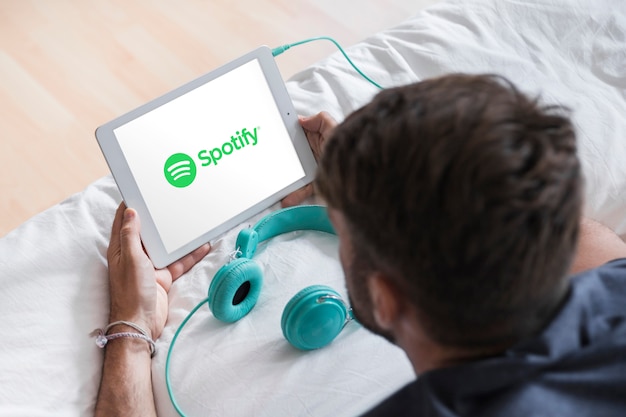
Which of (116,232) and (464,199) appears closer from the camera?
(464,199)

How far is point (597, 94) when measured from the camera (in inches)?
48.9

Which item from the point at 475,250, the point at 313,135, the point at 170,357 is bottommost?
the point at 170,357

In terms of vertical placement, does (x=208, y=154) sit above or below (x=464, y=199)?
below

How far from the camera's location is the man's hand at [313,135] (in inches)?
46.7

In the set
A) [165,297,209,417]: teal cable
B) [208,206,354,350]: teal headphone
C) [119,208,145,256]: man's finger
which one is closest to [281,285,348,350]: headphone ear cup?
[208,206,354,350]: teal headphone

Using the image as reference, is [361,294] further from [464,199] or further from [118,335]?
[118,335]

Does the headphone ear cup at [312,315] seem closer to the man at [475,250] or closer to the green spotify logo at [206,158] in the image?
the man at [475,250]

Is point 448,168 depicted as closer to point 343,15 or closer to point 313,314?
point 313,314

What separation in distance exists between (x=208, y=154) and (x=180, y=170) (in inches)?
2.1

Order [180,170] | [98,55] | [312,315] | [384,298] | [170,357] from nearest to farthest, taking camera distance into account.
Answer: [384,298]
[312,315]
[170,357]
[180,170]
[98,55]

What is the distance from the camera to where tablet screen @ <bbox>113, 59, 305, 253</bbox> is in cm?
111

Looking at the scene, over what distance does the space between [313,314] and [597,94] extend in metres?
0.68

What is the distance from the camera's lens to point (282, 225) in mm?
1156

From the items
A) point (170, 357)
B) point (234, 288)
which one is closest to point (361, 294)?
point (234, 288)
